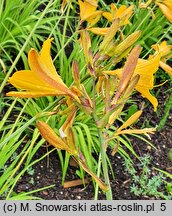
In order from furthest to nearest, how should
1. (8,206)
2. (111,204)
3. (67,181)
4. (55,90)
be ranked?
(67,181), (8,206), (111,204), (55,90)

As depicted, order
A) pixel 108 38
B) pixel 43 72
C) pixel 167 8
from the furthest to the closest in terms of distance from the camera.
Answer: pixel 167 8, pixel 108 38, pixel 43 72

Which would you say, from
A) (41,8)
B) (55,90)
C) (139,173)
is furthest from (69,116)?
(41,8)

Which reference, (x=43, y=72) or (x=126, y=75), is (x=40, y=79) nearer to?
(x=43, y=72)

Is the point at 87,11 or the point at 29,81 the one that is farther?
the point at 87,11

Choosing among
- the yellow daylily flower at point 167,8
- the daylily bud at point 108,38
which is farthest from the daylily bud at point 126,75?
the yellow daylily flower at point 167,8

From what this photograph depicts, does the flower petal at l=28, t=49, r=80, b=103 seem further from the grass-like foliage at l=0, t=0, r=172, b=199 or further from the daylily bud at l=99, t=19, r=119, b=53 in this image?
the daylily bud at l=99, t=19, r=119, b=53

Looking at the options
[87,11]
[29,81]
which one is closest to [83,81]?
[87,11]

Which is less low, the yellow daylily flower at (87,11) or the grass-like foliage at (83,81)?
the yellow daylily flower at (87,11)

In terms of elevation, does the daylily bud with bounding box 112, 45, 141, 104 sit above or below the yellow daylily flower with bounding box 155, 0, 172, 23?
below

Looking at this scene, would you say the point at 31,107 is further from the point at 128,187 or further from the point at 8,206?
the point at 8,206

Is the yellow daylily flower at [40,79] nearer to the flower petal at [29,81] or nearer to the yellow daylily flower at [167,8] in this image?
the flower petal at [29,81]

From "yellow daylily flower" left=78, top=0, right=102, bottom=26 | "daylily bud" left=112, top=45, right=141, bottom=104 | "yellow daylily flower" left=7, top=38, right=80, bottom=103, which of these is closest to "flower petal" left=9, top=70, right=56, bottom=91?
"yellow daylily flower" left=7, top=38, right=80, bottom=103
